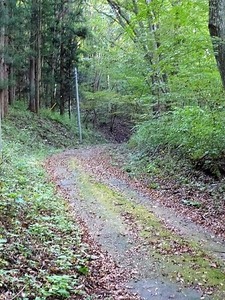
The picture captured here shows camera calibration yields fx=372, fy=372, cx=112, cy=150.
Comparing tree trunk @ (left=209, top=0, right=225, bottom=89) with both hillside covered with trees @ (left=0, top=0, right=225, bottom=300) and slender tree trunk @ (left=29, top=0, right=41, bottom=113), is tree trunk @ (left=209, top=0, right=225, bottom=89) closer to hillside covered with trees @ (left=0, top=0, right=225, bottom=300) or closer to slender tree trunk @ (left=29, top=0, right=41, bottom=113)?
hillside covered with trees @ (left=0, top=0, right=225, bottom=300)

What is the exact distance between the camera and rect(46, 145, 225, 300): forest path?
4648 mm

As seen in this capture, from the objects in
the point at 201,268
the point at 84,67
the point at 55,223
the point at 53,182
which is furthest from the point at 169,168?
the point at 84,67

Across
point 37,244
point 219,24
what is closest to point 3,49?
point 219,24

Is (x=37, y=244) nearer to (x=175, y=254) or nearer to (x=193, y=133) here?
(x=175, y=254)

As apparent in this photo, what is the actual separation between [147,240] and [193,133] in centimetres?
566

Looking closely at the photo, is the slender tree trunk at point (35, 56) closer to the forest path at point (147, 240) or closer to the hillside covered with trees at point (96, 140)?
the hillside covered with trees at point (96, 140)

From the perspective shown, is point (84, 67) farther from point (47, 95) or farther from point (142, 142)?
point (142, 142)

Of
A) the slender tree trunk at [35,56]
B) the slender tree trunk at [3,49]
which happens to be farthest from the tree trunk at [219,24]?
the slender tree trunk at [35,56]

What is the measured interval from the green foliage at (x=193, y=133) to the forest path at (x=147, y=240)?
223 centimetres

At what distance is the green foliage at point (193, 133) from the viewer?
10.1 m

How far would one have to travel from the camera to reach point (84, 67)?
1310 inches

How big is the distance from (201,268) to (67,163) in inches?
397

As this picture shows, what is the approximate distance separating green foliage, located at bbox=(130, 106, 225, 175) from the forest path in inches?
88.0

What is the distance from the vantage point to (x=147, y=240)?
20.4ft
